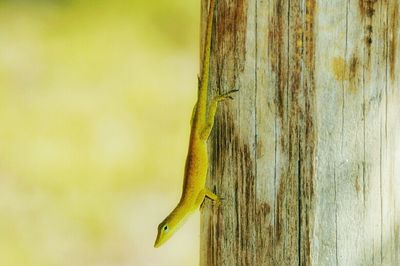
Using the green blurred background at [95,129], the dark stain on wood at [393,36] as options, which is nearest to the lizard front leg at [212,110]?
the dark stain on wood at [393,36]

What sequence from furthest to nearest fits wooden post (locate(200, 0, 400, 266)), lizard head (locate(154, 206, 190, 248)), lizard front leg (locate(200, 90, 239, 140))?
lizard head (locate(154, 206, 190, 248))
lizard front leg (locate(200, 90, 239, 140))
wooden post (locate(200, 0, 400, 266))

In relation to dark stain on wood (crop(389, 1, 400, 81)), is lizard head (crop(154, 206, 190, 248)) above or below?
below

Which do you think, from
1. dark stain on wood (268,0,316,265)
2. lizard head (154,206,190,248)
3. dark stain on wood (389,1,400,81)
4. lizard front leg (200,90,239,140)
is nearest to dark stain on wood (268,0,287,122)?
dark stain on wood (268,0,316,265)

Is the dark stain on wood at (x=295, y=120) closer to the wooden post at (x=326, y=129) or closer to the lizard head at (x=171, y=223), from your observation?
the wooden post at (x=326, y=129)

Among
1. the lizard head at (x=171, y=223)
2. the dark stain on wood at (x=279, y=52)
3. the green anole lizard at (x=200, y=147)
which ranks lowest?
the lizard head at (x=171, y=223)

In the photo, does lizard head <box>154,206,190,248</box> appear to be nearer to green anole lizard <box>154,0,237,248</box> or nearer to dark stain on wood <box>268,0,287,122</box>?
green anole lizard <box>154,0,237,248</box>

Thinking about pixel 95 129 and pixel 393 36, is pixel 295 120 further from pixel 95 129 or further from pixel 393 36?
→ pixel 95 129

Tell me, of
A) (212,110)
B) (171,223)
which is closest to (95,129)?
(171,223)
